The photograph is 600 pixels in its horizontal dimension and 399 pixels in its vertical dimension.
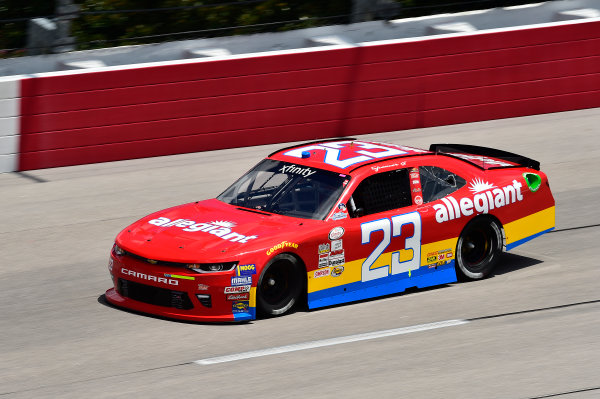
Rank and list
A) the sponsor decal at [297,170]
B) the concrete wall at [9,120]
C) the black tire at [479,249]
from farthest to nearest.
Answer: the concrete wall at [9,120], the black tire at [479,249], the sponsor decal at [297,170]

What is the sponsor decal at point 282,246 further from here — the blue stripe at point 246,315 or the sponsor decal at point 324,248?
the blue stripe at point 246,315

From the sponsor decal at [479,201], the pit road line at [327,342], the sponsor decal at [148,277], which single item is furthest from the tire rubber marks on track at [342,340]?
the sponsor decal at [479,201]

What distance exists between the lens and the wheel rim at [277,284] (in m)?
8.61

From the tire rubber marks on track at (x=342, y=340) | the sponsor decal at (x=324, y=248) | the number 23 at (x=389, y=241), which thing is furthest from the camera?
the number 23 at (x=389, y=241)

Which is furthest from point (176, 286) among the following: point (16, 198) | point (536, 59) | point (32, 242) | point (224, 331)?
point (536, 59)

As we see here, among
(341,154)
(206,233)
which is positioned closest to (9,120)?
(341,154)

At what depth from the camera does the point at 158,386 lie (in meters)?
7.16

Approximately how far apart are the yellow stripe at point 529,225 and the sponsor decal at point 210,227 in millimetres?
3029

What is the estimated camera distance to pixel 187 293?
8.39 meters

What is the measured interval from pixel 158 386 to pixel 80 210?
6318 millimetres

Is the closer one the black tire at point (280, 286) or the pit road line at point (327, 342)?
the pit road line at point (327, 342)

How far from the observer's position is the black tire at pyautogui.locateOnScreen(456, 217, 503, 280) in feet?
32.9

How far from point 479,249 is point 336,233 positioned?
196cm

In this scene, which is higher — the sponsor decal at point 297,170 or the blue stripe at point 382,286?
the sponsor decal at point 297,170
